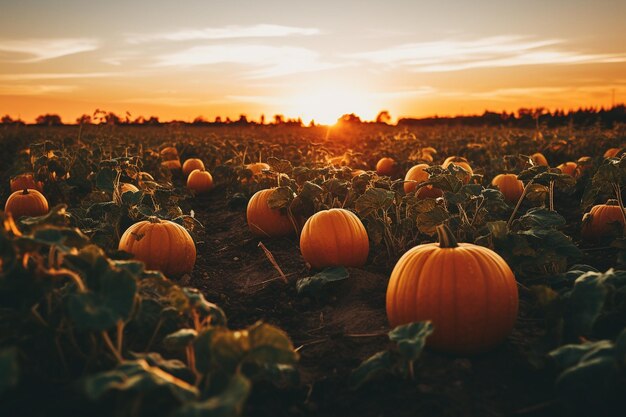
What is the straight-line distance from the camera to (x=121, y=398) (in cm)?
178

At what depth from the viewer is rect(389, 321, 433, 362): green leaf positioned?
2.32m

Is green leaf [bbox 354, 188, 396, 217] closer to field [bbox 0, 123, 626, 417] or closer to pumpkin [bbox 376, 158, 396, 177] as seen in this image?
field [bbox 0, 123, 626, 417]

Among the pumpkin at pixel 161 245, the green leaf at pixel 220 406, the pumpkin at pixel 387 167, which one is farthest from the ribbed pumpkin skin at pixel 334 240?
the pumpkin at pixel 387 167

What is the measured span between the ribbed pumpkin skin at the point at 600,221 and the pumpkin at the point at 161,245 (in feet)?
12.2

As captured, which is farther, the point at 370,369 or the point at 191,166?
the point at 191,166

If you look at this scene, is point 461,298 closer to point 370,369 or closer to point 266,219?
point 370,369

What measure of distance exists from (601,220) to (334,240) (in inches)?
106

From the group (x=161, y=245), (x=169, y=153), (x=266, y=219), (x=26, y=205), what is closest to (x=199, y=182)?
(x=26, y=205)

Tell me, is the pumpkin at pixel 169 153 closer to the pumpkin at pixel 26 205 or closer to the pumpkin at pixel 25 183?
the pumpkin at pixel 25 183

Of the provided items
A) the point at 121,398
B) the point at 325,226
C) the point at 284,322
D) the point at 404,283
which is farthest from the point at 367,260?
the point at 121,398

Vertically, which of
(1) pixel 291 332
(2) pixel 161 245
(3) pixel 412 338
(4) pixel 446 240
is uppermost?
(4) pixel 446 240

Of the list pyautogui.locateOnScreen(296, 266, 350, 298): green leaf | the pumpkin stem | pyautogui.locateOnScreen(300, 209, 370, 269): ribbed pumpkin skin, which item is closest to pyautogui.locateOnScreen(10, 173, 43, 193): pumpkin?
pyautogui.locateOnScreen(300, 209, 370, 269): ribbed pumpkin skin

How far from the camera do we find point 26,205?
6.22 m

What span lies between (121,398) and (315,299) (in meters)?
2.21
